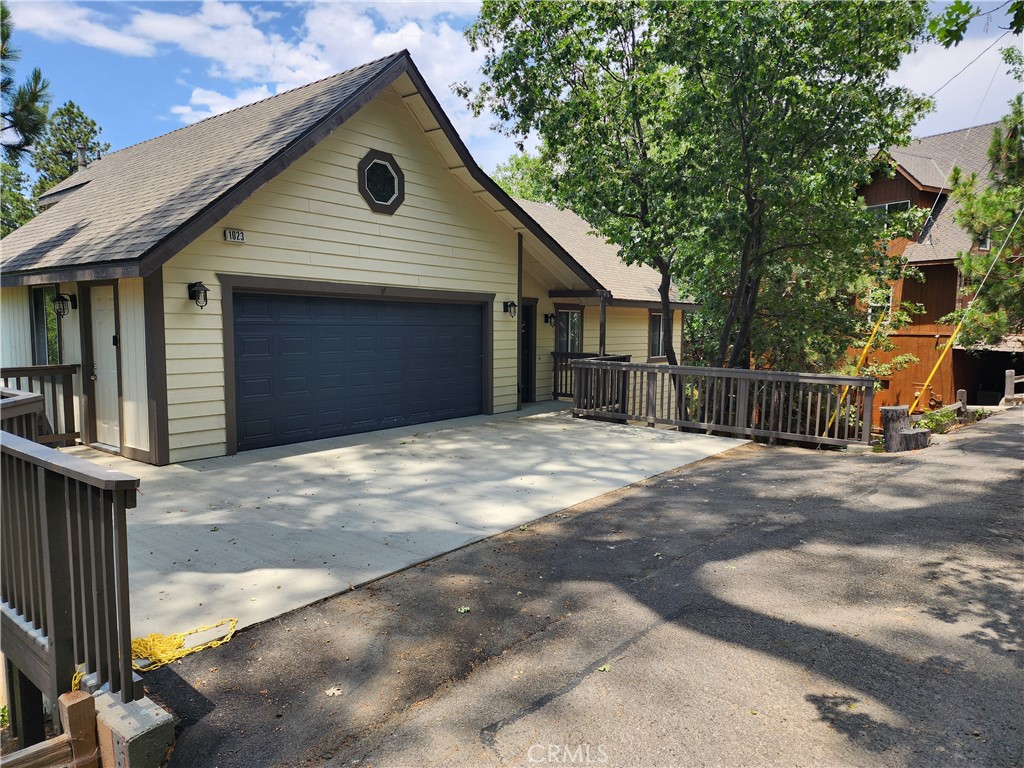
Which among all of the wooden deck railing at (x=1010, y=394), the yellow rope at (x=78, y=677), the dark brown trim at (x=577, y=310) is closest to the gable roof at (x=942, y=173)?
the wooden deck railing at (x=1010, y=394)

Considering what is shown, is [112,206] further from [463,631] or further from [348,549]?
[463,631]

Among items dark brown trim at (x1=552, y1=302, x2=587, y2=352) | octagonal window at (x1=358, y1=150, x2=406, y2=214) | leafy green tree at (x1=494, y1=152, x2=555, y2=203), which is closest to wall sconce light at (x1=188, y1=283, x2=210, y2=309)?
octagonal window at (x1=358, y1=150, x2=406, y2=214)

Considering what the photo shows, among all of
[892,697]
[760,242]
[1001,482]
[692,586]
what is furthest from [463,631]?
[760,242]

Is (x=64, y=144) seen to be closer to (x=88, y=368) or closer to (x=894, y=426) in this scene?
(x=88, y=368)

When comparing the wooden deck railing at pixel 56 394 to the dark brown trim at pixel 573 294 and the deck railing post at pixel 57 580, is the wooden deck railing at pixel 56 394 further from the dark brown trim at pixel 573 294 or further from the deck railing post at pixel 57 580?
the dark brown trim at pixel 573 294

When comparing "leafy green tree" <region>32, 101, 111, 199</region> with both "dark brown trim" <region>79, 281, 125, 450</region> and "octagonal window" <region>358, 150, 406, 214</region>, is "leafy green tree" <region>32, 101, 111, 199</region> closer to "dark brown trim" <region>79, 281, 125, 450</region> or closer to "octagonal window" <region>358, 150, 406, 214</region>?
"dark brown trim" <region>79, 281, 125, 450</region>

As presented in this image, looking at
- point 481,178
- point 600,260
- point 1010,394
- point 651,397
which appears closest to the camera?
point 481,178

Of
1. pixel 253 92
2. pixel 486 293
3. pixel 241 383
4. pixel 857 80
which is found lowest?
pixel 241 383

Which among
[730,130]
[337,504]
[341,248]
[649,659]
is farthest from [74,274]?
[730,130]

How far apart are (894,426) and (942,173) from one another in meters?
13.2

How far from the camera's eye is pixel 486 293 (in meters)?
11.5

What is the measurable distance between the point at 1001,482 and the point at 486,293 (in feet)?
25.9

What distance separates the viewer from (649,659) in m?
3.14

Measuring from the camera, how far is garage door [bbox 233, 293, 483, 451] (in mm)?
8297
